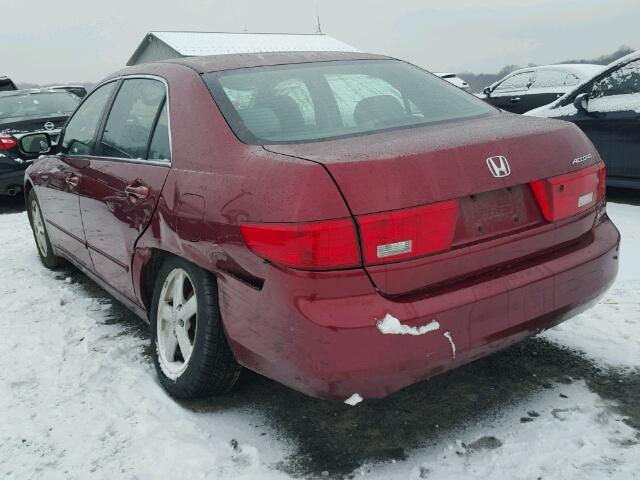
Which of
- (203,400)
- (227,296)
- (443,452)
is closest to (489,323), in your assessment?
(443,452)

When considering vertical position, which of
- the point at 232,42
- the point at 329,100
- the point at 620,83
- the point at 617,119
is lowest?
the point at 617,119

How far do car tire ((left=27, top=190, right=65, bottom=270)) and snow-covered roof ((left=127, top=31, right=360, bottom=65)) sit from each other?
2374 centimetres

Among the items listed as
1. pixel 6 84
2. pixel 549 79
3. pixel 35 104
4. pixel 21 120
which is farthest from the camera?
pixel 6 84

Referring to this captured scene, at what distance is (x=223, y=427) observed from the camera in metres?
2.63

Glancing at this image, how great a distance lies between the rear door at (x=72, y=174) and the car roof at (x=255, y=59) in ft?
2.25

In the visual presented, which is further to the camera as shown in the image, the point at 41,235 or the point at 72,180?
the point at 41,235

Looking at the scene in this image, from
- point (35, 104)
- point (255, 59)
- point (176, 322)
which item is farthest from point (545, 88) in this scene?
point (176, 322)

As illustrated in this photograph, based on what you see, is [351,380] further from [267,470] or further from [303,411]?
[303,411]

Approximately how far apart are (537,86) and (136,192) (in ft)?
34.7

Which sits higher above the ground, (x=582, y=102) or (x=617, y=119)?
(x=582, y=102)

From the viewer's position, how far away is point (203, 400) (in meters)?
2.86

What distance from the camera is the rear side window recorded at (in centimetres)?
308

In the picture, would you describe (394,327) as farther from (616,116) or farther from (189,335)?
(616,116)

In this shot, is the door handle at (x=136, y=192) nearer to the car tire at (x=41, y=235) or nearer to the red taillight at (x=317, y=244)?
the red taillight at (x=317, y=244)
